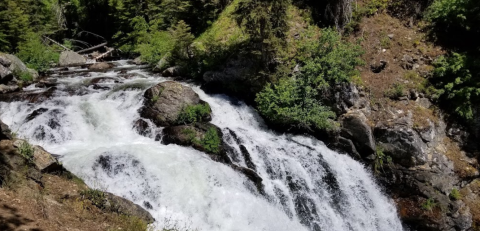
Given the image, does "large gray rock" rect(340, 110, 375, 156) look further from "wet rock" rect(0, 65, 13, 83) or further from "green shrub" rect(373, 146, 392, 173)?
"wet rock" rect(0, 65, 13, 83)

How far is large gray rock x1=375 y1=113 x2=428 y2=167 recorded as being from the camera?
11.3 m

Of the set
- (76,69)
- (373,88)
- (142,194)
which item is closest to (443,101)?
(373,88)

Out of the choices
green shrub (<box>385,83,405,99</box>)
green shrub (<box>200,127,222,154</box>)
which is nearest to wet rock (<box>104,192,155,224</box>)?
green shrub (<box>200,127,222,154</box>)

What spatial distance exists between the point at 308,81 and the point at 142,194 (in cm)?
756

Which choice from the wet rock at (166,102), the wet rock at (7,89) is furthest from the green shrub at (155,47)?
the wet rock at (7,89)

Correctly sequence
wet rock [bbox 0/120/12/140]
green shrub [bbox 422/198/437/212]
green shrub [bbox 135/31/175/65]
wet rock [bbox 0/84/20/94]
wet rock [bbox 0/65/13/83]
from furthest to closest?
green shrub [bbox 135/31/175/65], wet rock [bbox 0/65/13/83], wet rock [bbox 0/84/20/94], green shrub [bbox 422/198/437/212], wet rock [bbox 0/120/12/140]

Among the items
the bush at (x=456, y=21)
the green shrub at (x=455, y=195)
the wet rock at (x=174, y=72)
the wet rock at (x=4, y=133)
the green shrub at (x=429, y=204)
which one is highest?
the bush at (x=456, y=21)

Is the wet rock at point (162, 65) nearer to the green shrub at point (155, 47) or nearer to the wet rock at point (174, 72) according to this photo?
the wet rock at point (174, 72)

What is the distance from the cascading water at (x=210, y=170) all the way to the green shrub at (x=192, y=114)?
0.73m

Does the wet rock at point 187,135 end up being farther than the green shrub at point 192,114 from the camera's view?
No

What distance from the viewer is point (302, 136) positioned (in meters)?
12.5

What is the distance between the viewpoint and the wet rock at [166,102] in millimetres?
11977

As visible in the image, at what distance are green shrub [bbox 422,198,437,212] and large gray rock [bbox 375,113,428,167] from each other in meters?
1.27

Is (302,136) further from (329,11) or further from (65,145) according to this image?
(65,145)
